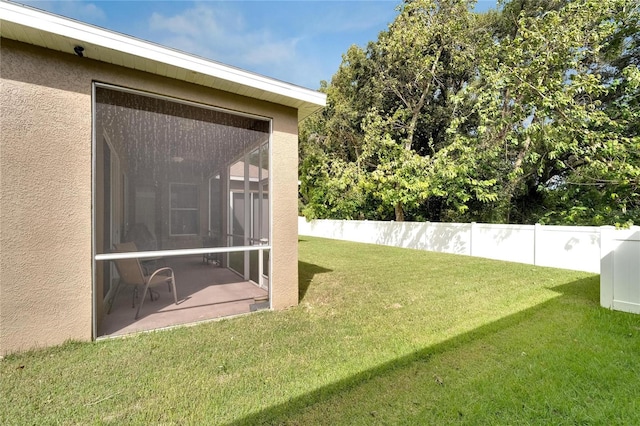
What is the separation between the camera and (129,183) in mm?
4031

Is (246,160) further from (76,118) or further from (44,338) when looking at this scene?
(44,338)

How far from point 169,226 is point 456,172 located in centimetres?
984

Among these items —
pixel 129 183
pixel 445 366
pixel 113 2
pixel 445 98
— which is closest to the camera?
pixel 445 366

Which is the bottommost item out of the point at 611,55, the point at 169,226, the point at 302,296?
the point at 302,296

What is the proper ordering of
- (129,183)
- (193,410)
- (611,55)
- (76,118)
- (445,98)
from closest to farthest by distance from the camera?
(193,410)
(76,118)
(129,183)
(611,55)
(445,98)

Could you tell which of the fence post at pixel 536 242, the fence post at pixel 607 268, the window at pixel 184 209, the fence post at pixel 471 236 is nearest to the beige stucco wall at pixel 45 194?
the window at pixel 184 209

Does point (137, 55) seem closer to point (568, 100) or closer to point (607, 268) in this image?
point (607, 268)

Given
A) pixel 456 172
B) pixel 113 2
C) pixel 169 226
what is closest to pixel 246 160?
pixel 169 226

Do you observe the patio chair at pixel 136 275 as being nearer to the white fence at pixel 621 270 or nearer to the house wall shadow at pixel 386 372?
the house wall shadow at pixel 386 372

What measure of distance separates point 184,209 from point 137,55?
82.5 inches

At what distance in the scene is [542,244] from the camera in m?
8.06

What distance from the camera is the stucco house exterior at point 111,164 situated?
2.94 meters

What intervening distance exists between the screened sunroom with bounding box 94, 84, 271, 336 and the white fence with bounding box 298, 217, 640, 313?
516 cm

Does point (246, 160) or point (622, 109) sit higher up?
point (622, 109)
